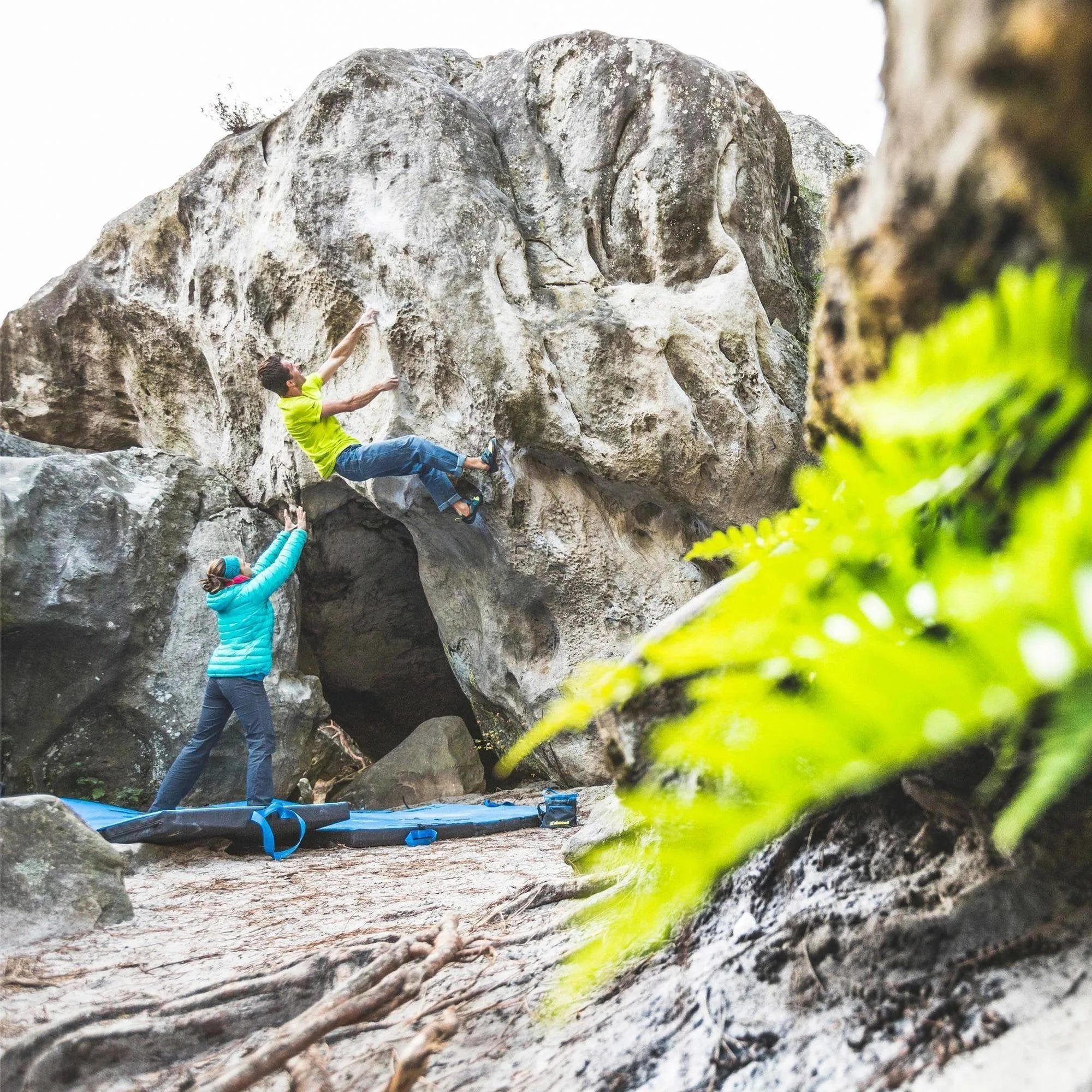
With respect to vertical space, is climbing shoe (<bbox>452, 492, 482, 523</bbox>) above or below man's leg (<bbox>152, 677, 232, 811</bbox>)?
above

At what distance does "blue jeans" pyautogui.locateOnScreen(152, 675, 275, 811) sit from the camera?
212 inches

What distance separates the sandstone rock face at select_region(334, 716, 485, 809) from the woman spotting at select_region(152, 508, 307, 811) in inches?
80.8

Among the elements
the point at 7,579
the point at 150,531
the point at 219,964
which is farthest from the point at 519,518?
the point at 219,964

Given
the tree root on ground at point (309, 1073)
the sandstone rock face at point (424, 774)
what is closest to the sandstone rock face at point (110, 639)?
the sandstone rock face at point (424, 774)

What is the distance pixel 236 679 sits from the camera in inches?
220

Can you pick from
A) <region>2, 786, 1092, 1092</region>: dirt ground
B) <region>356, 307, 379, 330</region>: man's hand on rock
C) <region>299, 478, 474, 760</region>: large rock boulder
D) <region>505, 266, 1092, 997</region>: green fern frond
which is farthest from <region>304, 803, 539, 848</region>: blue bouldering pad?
<region>505, 266, 1092, 997</region>: green fern frond

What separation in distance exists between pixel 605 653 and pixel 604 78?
5.16m

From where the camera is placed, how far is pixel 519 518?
6.69 metres

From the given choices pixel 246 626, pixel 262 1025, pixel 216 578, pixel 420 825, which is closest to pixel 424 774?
pixel 420 825

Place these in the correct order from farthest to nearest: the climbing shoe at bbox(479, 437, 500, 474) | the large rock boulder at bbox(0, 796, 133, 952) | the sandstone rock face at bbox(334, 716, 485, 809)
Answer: the sandstone rock face at bbox(334, 716, 485, 809)
the climbing shoe at bbox(479, 437, 500, 474)
the large rock boulder at bbox(0, 796, 133, 952)

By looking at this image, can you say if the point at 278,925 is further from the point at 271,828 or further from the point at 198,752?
the point at 198,752

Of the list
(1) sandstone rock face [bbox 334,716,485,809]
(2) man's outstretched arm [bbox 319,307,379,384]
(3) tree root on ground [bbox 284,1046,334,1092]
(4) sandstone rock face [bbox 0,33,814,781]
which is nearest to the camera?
(3) tree root on ground [bbox 284,1046,334,1092]

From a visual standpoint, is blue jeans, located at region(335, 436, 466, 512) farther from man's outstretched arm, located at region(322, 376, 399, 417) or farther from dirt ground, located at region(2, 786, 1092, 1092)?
dirt ground, located at region(2, 786, 1092, 1092)

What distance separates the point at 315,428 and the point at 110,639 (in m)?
2.46
